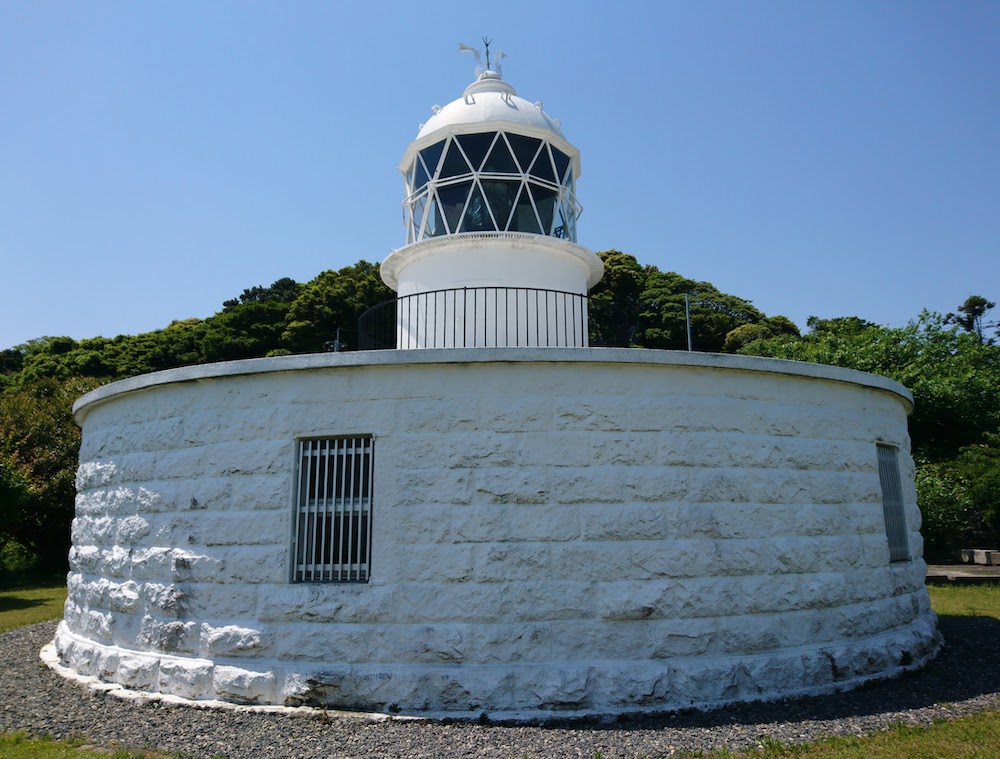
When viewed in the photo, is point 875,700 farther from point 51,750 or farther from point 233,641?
point 51,750

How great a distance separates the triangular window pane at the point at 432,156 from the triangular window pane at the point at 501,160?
79 centimetres

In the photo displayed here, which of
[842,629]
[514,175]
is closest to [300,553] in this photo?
[842,629]

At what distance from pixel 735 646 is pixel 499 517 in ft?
7.92

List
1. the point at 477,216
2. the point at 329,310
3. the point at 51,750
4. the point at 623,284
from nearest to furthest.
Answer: the point at 51,750 < the point at 477,216 < the point at 329,310 < the point at 623,284

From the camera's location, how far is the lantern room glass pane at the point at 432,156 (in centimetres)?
1050

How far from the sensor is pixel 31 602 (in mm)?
14586

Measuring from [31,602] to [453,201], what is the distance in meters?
12.1

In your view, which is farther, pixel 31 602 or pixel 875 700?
pixel 31 602

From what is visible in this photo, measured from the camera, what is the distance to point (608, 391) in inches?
260

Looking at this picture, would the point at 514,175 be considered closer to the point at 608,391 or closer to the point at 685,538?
the point at 608,391

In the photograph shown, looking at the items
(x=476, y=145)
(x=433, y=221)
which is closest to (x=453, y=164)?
(x=476, y=145)

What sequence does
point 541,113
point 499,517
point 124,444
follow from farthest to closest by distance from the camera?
point 541,113 < point 124,444 < point 499,517

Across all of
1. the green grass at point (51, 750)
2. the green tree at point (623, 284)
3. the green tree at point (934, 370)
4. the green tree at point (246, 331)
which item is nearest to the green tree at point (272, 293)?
the green tree at point (246, 331)

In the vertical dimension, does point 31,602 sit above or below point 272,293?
below
